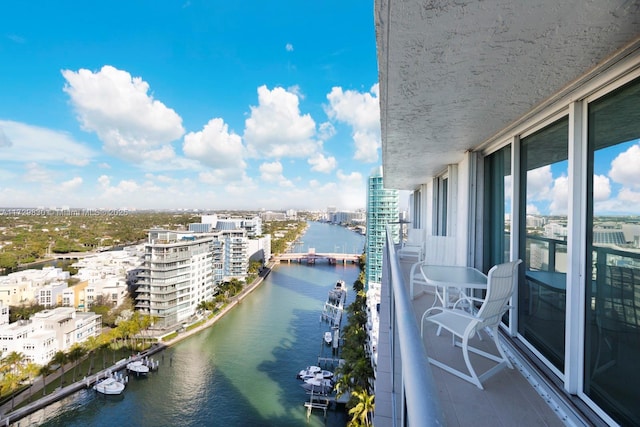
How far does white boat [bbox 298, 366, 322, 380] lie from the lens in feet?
40.0

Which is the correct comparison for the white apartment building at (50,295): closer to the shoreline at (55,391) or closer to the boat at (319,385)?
the shoreline at (55,391)

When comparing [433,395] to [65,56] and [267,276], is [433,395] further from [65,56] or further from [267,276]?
[65,56]

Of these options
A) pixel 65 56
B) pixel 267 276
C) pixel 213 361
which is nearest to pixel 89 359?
pixel 213 361

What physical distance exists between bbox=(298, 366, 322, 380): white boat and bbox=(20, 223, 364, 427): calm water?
363 millimetres

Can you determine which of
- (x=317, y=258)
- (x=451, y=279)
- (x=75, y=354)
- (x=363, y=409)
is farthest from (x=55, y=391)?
(x=317, y=258)

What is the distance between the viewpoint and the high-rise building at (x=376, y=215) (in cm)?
1894

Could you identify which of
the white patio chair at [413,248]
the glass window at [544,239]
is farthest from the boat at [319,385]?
the glass window at [544,239]

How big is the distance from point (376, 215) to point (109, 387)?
50.8ft

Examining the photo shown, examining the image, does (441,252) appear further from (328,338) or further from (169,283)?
(169,283)

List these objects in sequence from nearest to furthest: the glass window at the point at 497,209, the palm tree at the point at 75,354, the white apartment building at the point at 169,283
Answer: the glass window at the point at 497,209 → the palm tree at the point at 75,354 → the white apartment building at the point at 169,283

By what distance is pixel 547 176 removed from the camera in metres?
1.98

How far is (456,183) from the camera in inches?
163

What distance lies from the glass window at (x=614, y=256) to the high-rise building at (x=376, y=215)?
17424 millimetres

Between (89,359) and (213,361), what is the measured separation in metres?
5.76
